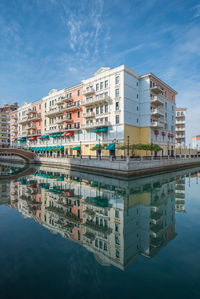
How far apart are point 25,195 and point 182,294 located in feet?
45.3

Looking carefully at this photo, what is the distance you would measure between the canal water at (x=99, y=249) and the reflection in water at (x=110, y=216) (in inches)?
1.6

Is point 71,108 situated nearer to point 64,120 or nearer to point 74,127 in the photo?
point 64,120

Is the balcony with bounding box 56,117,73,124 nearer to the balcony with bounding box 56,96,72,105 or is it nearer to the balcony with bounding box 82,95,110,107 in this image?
the balcony with bounding box 56,96,72,105

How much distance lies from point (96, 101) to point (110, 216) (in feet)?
107

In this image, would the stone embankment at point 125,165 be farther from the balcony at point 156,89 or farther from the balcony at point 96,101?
the balcony at point 156,89

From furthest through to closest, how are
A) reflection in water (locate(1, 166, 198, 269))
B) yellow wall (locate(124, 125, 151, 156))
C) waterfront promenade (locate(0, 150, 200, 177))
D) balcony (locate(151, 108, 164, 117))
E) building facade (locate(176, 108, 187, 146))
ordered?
1. building facade (locate(176, 108, 187, 146))
2. balcony (locate(151, 108, 164, 117))
3. yellow wall (locate(124, 125, 151, 156))
4. waterfront promenade (locate(0, 150, 200, 177))
5. reflection in water (locate(1, 166, 198, 269))

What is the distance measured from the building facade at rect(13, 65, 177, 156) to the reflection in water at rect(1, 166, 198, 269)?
1678 cm

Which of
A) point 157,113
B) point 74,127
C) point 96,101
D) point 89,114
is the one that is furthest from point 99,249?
point 74,127

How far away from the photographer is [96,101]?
129 feet

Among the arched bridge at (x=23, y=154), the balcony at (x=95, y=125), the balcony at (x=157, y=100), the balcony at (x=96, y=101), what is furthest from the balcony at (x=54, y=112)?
the balcony at (x=157, y=100)

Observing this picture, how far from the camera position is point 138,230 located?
8773 millimetres

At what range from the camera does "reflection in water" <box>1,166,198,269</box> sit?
7.16m

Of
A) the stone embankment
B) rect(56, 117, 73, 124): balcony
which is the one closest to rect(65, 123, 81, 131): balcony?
rect(56, 117, 73, 124): balcony

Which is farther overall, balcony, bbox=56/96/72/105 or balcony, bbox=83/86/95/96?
balcony, bbox=56/96/72/105
